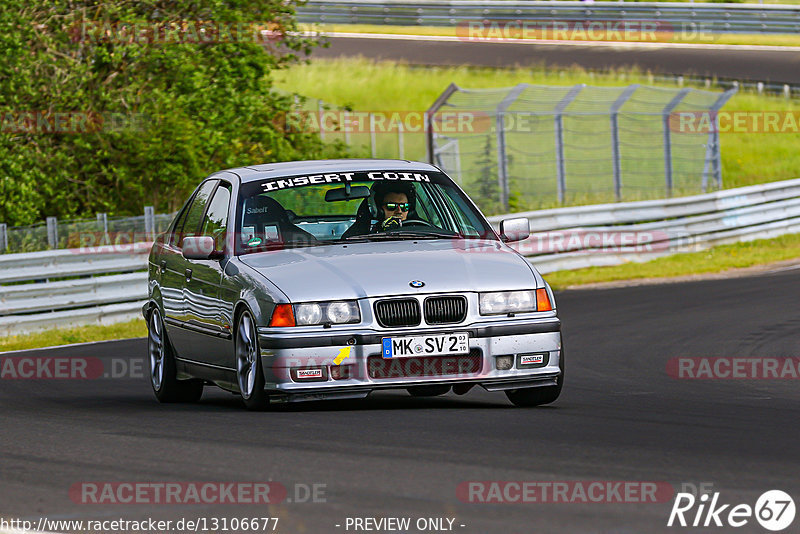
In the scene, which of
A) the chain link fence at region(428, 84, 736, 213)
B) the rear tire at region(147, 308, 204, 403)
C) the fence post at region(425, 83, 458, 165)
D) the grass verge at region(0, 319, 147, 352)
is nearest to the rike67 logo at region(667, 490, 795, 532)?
the rear tire at region(147, 308, 204, 403)

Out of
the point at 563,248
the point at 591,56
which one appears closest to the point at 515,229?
the point at 563,248

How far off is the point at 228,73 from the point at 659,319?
35.7 ft

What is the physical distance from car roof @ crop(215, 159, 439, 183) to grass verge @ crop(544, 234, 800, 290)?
10.7 metres

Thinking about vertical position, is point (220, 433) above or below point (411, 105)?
above

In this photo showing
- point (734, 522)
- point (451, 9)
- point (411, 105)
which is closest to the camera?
point (734, 522)

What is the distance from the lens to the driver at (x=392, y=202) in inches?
377

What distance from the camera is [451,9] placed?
44438 millimetres

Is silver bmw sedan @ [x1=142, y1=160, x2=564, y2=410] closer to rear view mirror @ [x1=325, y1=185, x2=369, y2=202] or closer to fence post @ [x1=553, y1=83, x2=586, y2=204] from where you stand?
rear view mirror @ [x1=325, y1=185, x2=369, y2=202]

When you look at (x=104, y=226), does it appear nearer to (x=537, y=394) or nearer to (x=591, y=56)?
(x=537, y=394)

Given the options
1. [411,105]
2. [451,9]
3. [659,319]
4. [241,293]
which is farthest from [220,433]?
[451,9]

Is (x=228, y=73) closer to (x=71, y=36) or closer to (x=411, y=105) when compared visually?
(x=71, y=36)

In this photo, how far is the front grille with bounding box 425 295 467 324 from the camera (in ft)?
27.4

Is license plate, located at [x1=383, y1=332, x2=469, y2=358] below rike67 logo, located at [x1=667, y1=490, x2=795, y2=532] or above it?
below

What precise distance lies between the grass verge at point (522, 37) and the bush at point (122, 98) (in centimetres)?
1773
